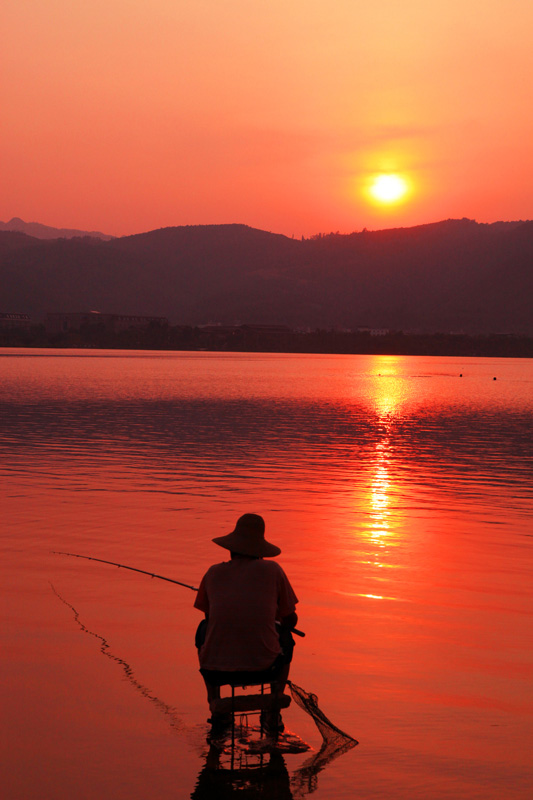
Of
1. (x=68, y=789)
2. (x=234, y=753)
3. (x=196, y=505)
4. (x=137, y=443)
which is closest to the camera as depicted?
(x=68, y=789)

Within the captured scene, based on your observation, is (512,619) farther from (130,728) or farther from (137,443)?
(137,443)

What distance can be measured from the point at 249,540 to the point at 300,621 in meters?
5.68

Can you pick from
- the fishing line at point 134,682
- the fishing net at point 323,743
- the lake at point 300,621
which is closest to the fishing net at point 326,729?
the fishing net at point 323,743

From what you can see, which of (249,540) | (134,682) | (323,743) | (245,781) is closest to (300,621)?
(134,682)

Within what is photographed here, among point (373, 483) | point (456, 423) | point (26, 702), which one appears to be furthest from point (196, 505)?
point (456, 423)

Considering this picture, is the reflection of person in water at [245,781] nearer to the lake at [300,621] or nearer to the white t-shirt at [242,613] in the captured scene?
the lake at [300,621]

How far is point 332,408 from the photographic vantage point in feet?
247

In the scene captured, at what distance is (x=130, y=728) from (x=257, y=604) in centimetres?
218

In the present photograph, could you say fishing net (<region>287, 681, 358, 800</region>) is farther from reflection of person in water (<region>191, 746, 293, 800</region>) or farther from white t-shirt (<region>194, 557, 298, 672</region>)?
white t-shirt (<region>194, 557, 298, 672</region>)

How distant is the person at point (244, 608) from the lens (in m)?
8.48

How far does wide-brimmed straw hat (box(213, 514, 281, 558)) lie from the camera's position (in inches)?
336

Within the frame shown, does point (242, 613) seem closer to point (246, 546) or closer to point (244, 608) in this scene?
point (244, 608)

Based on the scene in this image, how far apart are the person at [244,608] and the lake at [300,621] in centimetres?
92

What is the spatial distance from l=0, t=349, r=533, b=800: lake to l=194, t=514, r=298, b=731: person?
0.92 metres
